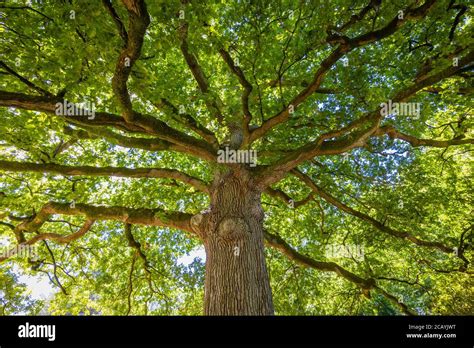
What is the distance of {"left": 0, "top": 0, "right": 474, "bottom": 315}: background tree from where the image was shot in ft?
14.3

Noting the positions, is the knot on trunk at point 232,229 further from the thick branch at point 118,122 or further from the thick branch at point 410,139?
the thick branch at point 410,139

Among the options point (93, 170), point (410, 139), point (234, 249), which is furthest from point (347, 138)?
point (93, 170)

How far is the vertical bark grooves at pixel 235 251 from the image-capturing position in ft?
13.6

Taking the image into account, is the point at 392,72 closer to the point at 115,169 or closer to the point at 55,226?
the point at 115,169

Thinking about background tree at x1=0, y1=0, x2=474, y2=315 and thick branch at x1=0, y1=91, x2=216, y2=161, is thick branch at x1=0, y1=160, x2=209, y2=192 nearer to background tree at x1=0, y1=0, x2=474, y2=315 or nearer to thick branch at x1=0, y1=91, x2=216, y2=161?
background tree at x1=0, y1=0, x2=474, y2=315

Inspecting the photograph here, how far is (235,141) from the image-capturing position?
271 inches

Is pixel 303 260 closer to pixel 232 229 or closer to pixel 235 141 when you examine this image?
pixel 232 229

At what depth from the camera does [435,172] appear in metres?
9.08

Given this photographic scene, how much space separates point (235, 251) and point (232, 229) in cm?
40

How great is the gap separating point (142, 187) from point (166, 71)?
3.67 meters

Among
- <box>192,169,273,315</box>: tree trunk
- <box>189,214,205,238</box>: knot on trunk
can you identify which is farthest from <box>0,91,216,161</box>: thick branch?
<box>189,214,205,238</box>: knot on trunk

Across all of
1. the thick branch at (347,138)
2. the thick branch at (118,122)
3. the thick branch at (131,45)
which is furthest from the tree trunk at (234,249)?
the thick branch at (131,45)
